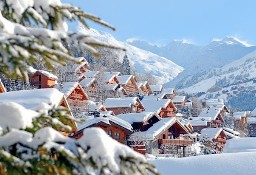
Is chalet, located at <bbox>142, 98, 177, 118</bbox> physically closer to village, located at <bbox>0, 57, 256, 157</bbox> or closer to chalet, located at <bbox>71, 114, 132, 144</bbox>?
village, located at <bbox>0, 57, 256, 157</bbox>

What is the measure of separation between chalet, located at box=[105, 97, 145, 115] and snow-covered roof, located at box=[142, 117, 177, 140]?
12.0m

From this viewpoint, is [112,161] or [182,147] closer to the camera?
[112,161]

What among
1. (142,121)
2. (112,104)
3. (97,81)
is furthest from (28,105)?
(97,81)

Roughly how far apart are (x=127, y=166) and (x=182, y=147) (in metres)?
42.8

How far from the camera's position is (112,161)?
8.39ft

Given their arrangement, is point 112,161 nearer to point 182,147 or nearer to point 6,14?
point 6,14

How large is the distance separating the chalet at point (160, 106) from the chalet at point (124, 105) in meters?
1.80

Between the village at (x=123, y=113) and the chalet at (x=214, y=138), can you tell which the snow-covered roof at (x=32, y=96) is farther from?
the chalet at (x=214, y=138)

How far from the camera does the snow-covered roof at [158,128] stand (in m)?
40.2

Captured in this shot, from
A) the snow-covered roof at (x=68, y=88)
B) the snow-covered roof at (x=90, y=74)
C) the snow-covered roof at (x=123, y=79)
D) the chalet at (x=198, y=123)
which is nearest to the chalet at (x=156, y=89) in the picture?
the snow-covered roof at (x=123, y=79)

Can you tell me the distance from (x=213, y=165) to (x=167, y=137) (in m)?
31.7

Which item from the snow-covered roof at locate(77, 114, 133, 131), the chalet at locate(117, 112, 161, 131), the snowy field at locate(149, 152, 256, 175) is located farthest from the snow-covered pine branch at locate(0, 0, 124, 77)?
the chalet at locate(117, 112, 161, 131)

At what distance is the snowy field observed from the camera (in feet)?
37.1

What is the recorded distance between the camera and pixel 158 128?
41312 millimetres
